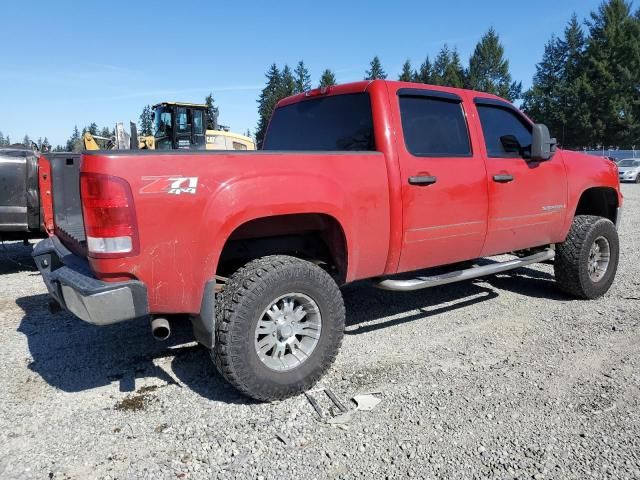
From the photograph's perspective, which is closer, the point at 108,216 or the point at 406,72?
the point at 108,216

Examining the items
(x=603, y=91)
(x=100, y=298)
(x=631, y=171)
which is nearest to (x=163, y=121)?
(x=100, y=298)

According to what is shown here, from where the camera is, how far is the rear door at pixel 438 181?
11.9 ft

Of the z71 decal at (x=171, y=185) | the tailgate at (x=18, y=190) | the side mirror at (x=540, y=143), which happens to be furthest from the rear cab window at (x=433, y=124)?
the tailgate at (x=18, y=190)

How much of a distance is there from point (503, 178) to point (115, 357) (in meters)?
3.42

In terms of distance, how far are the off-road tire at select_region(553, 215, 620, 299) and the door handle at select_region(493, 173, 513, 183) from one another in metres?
1.33

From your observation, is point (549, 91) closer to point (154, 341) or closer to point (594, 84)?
point (594, 84)

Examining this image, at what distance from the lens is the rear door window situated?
12.3ft

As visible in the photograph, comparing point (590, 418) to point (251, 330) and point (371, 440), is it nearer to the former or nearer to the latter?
point (371, 440)

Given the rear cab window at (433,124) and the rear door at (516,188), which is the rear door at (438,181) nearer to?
the rear cab window at (433,124)

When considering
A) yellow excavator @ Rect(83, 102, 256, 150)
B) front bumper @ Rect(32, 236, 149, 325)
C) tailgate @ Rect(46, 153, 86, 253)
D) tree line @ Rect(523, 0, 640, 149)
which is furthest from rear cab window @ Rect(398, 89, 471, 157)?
tree line @ Rect(523, 0, 640, 149)

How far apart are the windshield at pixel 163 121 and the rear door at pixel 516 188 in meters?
14.5

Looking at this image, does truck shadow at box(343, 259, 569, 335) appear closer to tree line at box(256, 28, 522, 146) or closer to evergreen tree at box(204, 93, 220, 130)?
evergreen tree at box(204, 93, 220, 130)

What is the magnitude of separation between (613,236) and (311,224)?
371 cm

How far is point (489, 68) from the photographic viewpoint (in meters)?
77.2
